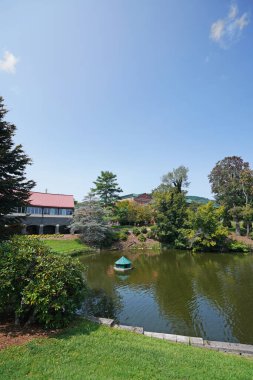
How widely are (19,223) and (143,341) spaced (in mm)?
10824

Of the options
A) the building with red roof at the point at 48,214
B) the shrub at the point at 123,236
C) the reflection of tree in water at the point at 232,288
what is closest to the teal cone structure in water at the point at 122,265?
the reflection of tree in water at the point at 232,288

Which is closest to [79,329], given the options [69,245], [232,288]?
[232,288]

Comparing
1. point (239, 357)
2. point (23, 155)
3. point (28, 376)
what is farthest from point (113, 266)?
point (28, 376)

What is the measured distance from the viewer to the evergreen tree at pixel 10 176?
13.9 m

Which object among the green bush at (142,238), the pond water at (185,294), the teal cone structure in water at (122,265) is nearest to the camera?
the pond water at (185,294)

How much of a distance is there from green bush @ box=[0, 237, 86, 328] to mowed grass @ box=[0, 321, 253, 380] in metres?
0.78

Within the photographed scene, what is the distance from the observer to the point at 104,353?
6.22 meters

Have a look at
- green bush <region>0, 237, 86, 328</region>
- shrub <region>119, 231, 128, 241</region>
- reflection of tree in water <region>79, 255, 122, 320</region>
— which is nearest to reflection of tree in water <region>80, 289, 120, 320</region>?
reflection of tree in water <region>79, 255, 122, 320</region>

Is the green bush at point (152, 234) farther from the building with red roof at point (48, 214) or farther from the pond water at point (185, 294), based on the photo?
the building with red roof at point (48, 214)

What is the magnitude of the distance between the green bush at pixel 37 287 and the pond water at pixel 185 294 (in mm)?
4642

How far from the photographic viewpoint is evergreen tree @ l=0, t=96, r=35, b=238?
13914 millimetres

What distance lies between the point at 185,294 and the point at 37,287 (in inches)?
427

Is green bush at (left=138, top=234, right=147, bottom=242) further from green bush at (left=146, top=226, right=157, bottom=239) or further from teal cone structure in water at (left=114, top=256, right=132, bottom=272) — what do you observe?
teal cone structure in water at (left=114, top=256, right=132, bottom=272)

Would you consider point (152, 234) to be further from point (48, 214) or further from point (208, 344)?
point (208, 344)
